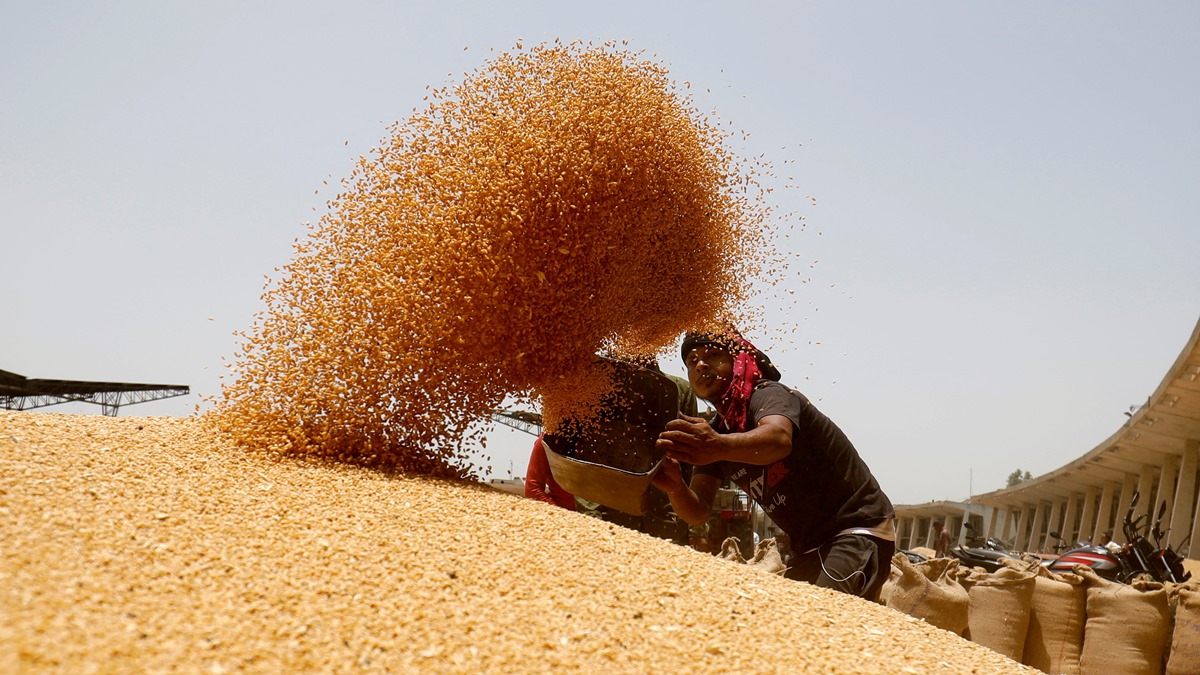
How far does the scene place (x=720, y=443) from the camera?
2.84m

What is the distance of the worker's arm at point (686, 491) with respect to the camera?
3314mm

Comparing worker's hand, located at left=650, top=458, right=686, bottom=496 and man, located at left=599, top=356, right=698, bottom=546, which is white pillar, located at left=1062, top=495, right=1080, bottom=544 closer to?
man, located at left=599, top=356, right=698, bottom=546

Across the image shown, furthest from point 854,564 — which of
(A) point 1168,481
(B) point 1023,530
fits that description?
(B) point 1023,530

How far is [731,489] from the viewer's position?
8.79 metres

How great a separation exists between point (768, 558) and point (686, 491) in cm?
172

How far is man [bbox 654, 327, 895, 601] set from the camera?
9.50ft

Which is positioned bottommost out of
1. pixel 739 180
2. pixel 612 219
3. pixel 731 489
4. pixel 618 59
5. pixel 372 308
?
pixel 731 489

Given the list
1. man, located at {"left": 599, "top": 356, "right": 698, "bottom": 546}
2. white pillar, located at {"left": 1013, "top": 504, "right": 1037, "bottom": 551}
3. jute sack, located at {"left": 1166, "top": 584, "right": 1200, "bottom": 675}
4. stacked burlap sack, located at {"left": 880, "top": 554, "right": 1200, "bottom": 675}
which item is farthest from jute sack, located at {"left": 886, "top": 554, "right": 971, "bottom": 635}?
white pillar, located at {"left": 1013, "top": 504, "right": 1037, "bottom": 551}

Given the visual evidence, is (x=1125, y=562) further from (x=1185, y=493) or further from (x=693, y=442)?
(x=1185, y=493)

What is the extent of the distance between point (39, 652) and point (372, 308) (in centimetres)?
178

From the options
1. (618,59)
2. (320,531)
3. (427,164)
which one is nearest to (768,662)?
(320,531)

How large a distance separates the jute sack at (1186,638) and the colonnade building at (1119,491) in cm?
471

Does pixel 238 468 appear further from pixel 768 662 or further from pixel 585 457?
pixel 768 662

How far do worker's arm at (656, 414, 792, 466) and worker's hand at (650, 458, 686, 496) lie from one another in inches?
17.0
